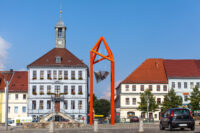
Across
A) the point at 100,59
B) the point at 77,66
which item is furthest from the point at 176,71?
the point at 100,59

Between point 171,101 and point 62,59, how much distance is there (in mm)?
22680

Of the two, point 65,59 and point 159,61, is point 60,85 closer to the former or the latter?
point 65,59

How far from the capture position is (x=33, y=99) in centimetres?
7581

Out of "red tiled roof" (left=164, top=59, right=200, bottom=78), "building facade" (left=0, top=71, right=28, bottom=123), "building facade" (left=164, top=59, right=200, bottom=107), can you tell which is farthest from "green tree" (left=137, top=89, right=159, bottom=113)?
"building facade" (left=0, top=71, right=28, bottom=123)

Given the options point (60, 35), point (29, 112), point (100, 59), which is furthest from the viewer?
point (60, 35)

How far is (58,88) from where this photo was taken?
76438mm

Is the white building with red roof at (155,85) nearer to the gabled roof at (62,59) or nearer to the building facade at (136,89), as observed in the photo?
the building facade at (136,89)

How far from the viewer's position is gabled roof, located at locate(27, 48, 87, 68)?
7669 cm

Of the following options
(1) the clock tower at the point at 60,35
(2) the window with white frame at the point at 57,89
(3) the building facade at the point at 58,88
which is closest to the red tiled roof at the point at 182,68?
(3) the building facade at the point at 58,88

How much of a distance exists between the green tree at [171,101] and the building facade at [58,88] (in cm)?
1537

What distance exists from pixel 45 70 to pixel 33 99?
236 inches

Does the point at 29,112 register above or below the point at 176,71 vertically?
below

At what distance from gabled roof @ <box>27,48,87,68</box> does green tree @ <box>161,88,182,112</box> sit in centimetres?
1725

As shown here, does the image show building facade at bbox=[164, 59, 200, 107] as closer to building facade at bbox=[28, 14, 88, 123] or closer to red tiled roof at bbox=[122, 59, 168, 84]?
red tiled roof at bbox=[122, 59, 168, 84]
